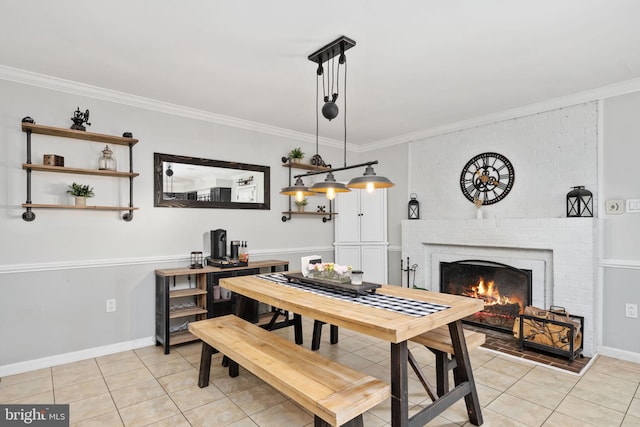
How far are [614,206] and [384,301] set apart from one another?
8.59 feet

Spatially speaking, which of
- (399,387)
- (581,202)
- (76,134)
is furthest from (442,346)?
(76,134)

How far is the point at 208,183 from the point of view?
401 cm

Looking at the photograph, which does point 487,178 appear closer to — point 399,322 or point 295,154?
point 295,154

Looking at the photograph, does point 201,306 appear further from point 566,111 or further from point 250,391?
point 566,111

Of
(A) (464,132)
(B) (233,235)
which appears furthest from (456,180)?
(B) (233,235)

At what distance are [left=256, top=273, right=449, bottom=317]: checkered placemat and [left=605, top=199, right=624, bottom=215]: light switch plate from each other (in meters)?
2.35

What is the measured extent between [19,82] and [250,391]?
10.5 feet

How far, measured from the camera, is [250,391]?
2605 mm

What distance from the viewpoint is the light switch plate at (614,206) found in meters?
3.18

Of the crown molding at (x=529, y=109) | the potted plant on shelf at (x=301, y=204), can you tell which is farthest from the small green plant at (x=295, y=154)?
the crown molding at (x=529, y=109)

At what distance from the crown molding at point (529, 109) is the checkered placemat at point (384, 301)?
276 cm

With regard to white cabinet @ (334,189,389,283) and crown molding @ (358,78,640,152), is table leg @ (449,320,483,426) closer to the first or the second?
crown molding @ (358,78,640,152)

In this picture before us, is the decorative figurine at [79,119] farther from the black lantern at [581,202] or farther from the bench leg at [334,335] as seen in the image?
the black lantern at [581,202]

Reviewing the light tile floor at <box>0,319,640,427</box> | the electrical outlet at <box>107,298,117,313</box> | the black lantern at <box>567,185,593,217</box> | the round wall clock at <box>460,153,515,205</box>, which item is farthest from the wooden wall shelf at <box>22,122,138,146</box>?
the black lantern at <box>567,185,593,217</box>
